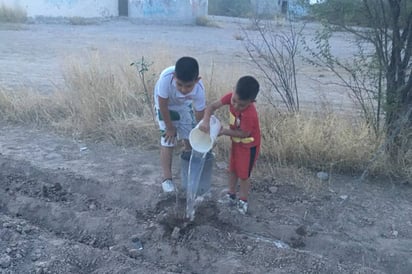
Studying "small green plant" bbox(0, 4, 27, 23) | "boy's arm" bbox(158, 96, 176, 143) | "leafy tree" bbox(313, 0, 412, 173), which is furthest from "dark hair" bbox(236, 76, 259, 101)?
"small green plant" bbox(0, 4, 27, 23)

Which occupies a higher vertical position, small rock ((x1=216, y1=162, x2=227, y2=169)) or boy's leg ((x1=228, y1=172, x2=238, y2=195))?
boy's leg ((x1=228, y1=172, x2=238, y2=195))

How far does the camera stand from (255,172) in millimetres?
5469

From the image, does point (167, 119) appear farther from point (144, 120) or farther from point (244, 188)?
point (144, 120)

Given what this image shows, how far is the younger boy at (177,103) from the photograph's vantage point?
14.4 feet

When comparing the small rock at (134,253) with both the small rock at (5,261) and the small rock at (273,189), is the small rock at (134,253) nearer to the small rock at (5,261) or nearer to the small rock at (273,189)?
the small rock at (5,261)

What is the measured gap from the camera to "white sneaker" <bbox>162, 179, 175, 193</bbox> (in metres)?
4.95

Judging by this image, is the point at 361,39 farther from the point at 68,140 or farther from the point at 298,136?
the point at 68,140

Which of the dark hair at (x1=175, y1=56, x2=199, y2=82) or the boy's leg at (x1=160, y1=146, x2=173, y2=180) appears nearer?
the dark hair at (x1=175, y1=56, x2=199, y2=82)

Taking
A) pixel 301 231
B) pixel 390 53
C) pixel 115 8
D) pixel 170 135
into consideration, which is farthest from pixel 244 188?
pixel 115 8

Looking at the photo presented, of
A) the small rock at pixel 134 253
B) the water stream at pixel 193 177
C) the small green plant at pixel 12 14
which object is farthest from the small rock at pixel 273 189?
the small green plant at pixel 12 14

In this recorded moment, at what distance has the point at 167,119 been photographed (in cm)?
475

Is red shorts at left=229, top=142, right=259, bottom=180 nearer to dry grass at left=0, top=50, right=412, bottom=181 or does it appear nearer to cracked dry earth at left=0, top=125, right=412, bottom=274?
cracked dry earth at left=0, top=125, right=412, bottom=274

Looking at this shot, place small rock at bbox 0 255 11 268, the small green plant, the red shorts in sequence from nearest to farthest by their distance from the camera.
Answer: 1. small rock at bbox 0 255 11 268
2. the red shorts
3. the small green plant

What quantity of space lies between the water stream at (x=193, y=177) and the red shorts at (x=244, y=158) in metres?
0.29
